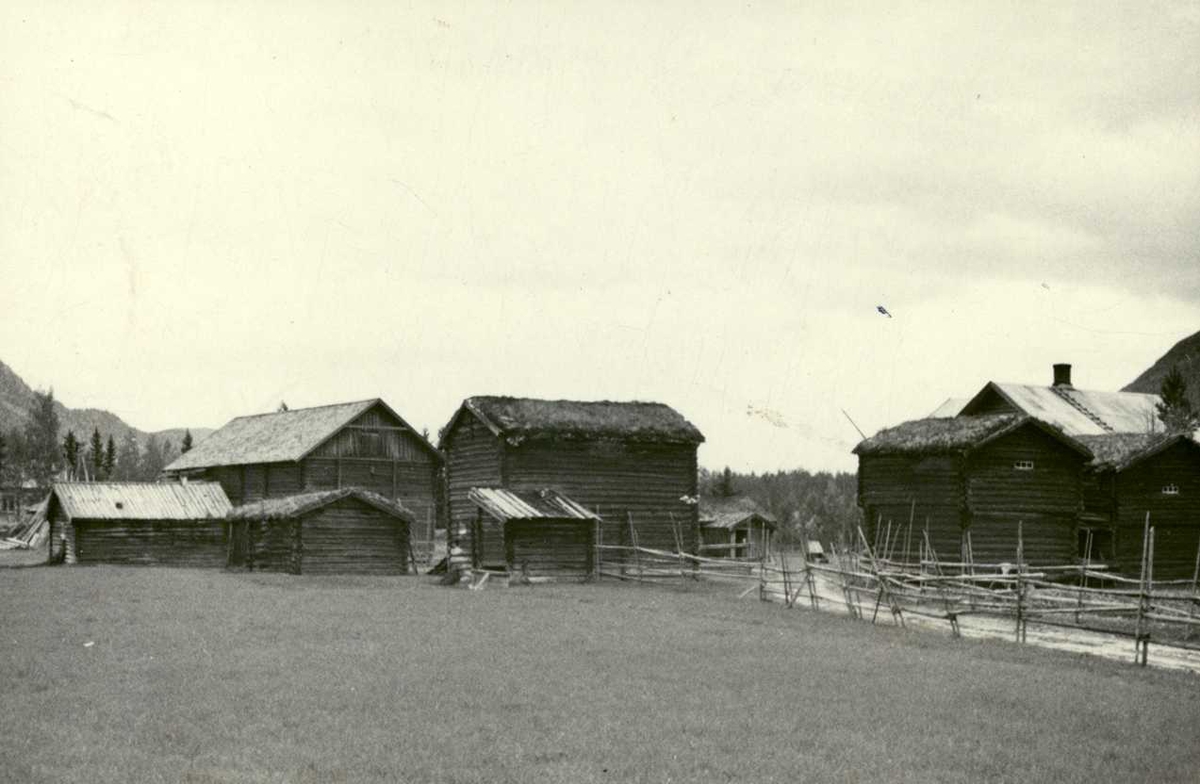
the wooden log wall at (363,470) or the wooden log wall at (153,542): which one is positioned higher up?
the wooden log wall at (363,470)

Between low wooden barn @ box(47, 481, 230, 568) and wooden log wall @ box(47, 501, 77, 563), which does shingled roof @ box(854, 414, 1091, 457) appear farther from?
wooden log wall @ box(47, 501, 77, 563)

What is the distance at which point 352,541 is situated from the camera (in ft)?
157

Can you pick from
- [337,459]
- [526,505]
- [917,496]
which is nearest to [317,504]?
[526,505]

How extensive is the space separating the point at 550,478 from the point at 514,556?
474cm

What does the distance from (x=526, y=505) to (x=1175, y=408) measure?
33.6 meters

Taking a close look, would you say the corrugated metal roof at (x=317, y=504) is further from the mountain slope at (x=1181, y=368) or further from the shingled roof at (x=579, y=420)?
the mountain slope at (x=1181, y=368)

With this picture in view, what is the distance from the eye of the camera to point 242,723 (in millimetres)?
15211

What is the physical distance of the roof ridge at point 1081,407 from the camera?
5538 centimetres

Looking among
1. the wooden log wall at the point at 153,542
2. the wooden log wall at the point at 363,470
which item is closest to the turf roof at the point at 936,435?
the wooden log wall at the point at 363,470

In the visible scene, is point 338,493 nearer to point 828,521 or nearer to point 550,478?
point 550,478

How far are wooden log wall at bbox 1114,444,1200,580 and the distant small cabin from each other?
3224 centimetres

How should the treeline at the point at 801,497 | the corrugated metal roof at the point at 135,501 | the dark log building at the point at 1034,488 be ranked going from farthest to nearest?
the treeline at the point at 801,497
the corrugated metal roof at the point at 135,501
the dark log building at the point at 1034,488

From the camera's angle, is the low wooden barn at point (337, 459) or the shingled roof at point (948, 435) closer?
the shingled roof at point (948, 435)

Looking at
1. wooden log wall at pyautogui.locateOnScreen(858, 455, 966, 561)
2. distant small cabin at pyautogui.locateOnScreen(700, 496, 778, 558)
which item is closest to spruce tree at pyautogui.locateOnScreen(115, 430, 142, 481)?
distant small cabin at pyautogui.locateOnScreen(700, 496, 778, 558)
